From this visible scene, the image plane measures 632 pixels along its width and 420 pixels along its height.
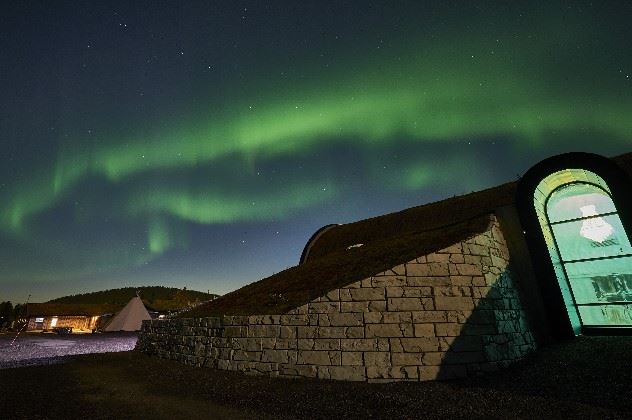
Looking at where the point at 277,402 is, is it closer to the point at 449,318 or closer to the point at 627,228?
the point at 449,318

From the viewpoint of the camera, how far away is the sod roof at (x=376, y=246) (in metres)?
9.24

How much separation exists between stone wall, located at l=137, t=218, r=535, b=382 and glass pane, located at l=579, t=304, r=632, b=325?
249cm

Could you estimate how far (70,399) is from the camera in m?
6.50

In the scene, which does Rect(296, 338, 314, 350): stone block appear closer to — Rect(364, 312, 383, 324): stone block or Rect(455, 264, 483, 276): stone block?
Rect(364, 312, 383, 324): stone block

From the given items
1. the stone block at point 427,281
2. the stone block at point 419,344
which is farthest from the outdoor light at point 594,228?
the stone block at point 419,344

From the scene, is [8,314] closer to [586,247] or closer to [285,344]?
[285,344]

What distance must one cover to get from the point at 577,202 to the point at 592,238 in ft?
4.69

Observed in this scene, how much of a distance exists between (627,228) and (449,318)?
20.8 ft

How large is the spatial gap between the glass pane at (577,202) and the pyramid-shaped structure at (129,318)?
4332 cm

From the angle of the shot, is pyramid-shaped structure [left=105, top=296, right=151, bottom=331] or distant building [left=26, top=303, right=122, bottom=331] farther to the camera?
distant building [left=26, top=303, right=122, bottom=331]

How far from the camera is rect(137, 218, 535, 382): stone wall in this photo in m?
6.90

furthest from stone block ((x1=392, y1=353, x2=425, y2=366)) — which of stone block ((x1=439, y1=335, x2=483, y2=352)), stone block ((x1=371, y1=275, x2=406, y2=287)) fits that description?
stone block ((x1=371, y1=275, x2=406, y2=287))

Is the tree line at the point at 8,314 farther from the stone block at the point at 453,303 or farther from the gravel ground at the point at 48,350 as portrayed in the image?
the stone block at the point at 453,303

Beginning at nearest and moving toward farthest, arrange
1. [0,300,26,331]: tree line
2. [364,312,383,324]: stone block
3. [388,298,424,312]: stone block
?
1. [364,312,383,324]: stone block
2. [388,298,424,312]: stone block
3. [0,300,26,331]: tree line
